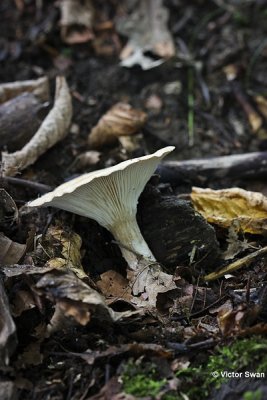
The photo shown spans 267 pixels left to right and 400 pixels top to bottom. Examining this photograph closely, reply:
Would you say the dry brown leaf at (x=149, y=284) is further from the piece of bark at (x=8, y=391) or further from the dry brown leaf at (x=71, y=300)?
the piece of bark at (x=8, y=391)

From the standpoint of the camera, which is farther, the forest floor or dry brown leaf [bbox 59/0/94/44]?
dry brown leaf [bbox 59/0/94/44]

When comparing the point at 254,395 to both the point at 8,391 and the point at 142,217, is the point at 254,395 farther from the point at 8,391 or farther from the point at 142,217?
the point at 142,217

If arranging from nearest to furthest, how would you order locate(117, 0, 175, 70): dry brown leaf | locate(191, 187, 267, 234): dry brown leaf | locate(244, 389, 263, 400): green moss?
1. locate(244, 389, 263, 400): green moss
2. locate(191, 187, 267, 234): dry brown leaf
3. locate(117, 0, 175, 70): dry brown leaf

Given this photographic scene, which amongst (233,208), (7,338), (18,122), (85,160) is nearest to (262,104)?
(233,208)

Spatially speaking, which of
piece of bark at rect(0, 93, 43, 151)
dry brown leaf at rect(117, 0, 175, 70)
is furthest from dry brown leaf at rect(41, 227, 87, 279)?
dry brown leaf at rect(117, 0, 175, 70)

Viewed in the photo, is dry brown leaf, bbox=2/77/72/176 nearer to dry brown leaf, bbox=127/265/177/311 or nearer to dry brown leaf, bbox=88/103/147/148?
dry brown leaf, bbox=88/103/147/148

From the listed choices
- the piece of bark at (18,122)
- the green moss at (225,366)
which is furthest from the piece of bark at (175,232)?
the piece of bark at (18,122)
